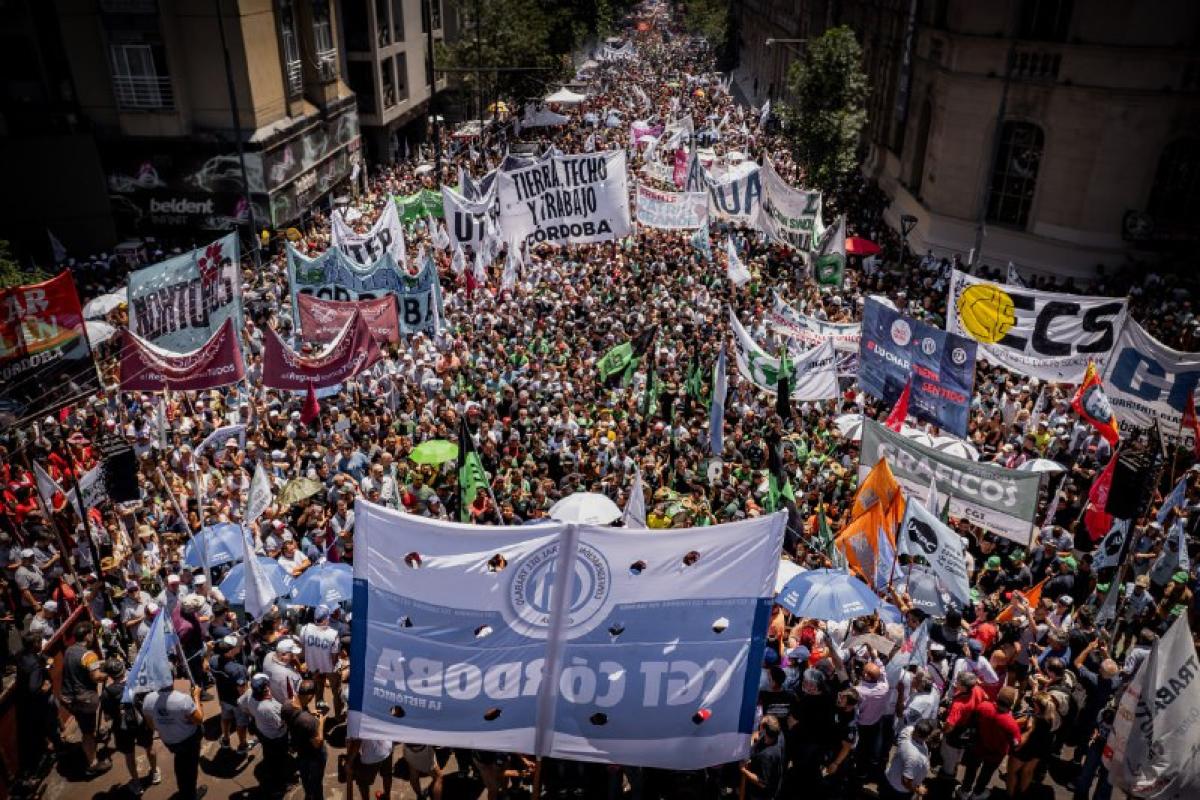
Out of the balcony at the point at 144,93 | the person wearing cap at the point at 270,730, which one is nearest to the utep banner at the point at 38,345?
the person wearing cap at the point at 270,730

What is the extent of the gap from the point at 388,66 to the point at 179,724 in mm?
40887

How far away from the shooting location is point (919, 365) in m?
13.2

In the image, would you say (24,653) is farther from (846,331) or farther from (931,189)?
(931,189)

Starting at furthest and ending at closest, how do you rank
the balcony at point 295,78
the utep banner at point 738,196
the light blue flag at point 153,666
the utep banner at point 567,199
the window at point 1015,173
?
the balcony at point 295,78 < the window at point 1015,173 < the utep banner at point 738,196 < the utep banner at point 567,199 < the light blue flag at point 153,666

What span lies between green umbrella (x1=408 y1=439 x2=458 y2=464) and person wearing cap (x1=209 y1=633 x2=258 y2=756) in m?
5.04

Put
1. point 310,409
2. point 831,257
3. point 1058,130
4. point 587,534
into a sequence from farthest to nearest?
point 1058,130 → point 831,257 → point 310,409 → point 587,534

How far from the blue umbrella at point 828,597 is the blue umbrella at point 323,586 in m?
4.63

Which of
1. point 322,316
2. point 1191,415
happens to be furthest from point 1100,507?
→ point 322,316

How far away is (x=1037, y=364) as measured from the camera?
555 inches

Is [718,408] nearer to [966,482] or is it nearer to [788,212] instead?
[966,482]

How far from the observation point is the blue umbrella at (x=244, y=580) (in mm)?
10109

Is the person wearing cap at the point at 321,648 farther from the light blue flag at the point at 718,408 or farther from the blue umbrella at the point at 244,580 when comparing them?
the light blue flag at the point at 718,408

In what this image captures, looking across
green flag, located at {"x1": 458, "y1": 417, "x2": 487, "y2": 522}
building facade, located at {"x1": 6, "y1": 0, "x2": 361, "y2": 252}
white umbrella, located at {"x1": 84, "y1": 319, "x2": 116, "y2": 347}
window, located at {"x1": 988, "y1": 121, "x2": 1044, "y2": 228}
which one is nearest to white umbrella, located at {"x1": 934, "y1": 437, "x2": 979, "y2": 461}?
green flag, located at {"x1": 458, "y1": 417, "x2": 487, "y2": 522}

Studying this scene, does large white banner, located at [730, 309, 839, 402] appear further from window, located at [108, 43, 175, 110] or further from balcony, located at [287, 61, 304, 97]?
balcony, located at [287, 61, 304, 97]
